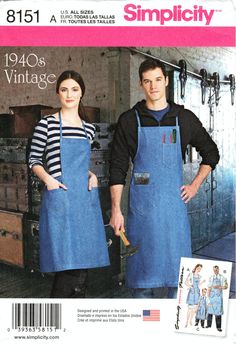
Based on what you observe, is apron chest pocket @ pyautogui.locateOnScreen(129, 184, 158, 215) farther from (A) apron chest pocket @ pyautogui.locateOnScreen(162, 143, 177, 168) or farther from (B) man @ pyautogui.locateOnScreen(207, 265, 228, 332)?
(B) man @ pyautogui.locateOnScreen(207, 265, 228, 332)

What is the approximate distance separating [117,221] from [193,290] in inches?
13.3

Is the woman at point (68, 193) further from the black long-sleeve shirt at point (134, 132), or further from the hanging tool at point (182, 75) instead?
the hanging tool at point (182, 75)

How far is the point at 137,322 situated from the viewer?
1409 millimetres

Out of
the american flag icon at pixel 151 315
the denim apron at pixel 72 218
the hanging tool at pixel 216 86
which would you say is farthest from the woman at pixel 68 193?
the hanging tool at pixel 216 86

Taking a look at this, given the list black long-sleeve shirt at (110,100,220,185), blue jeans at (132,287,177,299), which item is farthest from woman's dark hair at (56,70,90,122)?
blue jeans at (132,287,177,299)

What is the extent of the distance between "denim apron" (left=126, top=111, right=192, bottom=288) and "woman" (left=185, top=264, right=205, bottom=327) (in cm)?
5

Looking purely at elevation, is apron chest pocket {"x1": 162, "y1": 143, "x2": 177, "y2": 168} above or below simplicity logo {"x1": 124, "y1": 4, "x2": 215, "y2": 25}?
below

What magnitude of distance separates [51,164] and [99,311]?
20.0 inches

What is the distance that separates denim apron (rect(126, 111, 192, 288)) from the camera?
53.9 inches

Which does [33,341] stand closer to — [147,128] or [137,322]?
[137,322]

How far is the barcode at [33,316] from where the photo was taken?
1.39 meters

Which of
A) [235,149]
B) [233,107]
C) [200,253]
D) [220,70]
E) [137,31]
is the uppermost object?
[137,31]

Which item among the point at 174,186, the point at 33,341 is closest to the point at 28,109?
the point at 174,186

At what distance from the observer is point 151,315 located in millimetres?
1413
